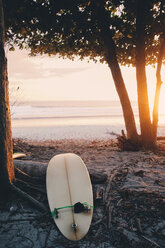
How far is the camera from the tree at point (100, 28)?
5.63m

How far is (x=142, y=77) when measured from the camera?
620 cm

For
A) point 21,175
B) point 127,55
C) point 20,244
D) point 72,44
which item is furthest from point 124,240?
point 127,55

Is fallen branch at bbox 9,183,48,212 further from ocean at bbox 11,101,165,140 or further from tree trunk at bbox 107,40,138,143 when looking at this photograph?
tree trunk at bbox 107,40,138,143

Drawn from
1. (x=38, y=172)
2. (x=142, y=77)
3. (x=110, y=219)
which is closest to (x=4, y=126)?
(x=38, y=172)

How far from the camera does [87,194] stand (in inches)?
117

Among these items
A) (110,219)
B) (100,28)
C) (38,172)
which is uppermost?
(100,28)

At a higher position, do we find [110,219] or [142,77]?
[142,77]

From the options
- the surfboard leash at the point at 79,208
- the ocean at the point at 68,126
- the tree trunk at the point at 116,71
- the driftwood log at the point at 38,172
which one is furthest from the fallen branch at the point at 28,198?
the tree trunk at the point at 116,71

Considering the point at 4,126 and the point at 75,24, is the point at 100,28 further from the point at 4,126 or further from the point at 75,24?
the point at 4,126

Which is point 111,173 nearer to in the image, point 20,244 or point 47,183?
point 47,183

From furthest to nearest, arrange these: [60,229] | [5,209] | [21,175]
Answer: [21,175] < [5,209] < [60,229]

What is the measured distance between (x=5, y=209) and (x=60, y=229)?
0.96 m

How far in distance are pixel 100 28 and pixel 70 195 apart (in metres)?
5.85

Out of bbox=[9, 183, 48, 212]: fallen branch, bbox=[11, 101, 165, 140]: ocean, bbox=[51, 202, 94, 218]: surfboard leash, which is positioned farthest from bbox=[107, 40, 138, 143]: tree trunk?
bbox=[9, 183, 48, 212]: fallen branch
